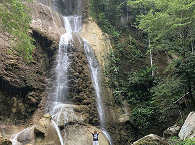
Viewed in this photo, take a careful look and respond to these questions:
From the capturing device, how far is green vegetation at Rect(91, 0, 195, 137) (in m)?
11.6

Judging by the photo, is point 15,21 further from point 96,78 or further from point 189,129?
point 96,78

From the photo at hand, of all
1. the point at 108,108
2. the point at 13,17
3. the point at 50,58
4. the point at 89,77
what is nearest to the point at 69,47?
the point at 50,58

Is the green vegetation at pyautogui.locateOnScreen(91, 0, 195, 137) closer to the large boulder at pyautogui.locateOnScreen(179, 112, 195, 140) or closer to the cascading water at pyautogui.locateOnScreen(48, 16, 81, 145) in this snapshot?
the large boulder at pyautogui.locateOnScreen(179, 112, 195, 140)

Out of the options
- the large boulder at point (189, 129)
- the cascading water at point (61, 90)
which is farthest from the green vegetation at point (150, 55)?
the cascading water at point (61, 90)

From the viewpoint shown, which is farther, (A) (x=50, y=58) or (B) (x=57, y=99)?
(A) (x=50, y=58)

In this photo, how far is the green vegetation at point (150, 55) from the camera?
11.6m

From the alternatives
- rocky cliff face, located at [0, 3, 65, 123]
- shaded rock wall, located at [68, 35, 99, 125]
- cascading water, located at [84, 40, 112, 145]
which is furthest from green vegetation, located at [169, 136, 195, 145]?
rocky cliff face, located at [0, 3, 65, 123]

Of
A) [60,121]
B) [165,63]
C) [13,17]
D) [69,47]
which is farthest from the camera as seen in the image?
[165,63]

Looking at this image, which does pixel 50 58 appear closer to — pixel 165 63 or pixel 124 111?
pixel 124 111

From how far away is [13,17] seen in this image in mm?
8508

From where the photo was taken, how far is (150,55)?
20375 mm

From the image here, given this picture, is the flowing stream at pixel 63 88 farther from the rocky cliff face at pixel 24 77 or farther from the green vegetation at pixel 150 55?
the green vegetation at pixel 150 55

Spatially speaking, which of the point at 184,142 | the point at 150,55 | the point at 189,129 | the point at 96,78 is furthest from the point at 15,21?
the point at 150,55

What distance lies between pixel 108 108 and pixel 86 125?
8.40 feet
